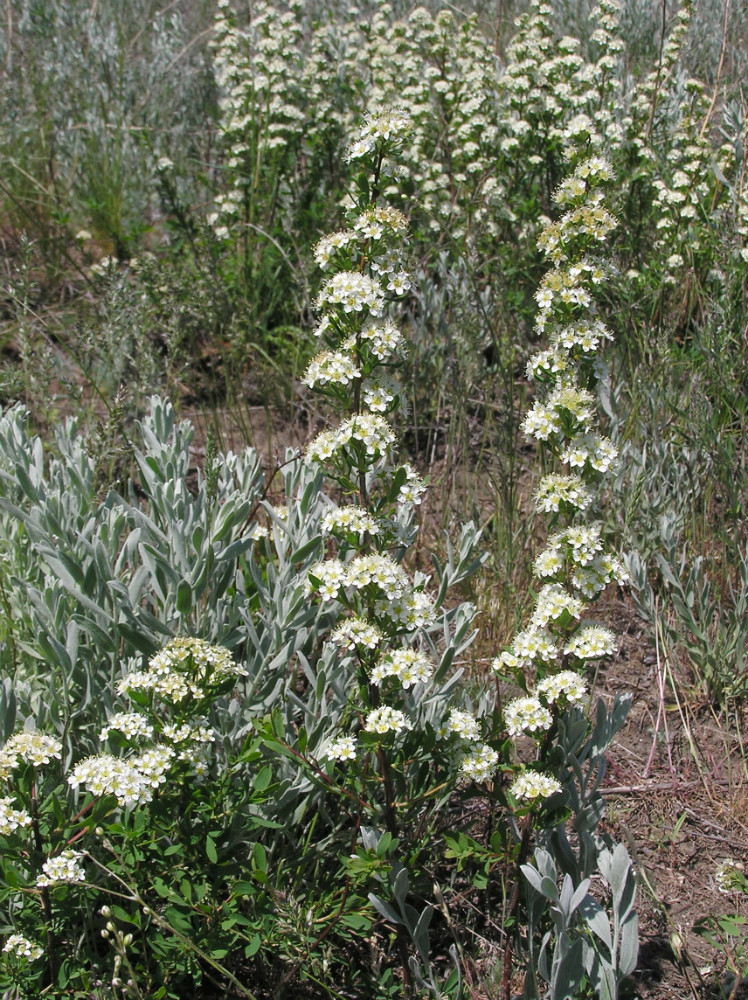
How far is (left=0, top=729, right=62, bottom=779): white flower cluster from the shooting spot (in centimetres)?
176

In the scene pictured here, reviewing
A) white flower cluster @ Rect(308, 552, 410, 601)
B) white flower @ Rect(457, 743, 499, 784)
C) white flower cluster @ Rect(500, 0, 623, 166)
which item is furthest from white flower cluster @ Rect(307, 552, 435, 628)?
white flower cluster @ Rect(500, 0, 623, 166)

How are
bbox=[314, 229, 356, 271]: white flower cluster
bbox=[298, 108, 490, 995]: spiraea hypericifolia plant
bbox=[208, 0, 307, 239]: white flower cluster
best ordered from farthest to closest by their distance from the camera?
bbox=[208, 0, 307, 239]: white flower cluster → bbox=[314, 229, 356, 271]: white flower cluster → bbox=[298, 108, 490, 995]: spiraea hypericifolia plant

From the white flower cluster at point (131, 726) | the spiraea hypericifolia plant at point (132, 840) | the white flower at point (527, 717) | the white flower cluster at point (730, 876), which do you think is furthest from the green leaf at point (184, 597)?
the white flower cluster at point (730, 876)

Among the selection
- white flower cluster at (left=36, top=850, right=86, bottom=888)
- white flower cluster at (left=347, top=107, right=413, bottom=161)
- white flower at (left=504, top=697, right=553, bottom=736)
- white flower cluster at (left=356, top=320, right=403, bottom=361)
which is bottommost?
white flower cluster at (left=36, top=850, right=86, bottom=888)

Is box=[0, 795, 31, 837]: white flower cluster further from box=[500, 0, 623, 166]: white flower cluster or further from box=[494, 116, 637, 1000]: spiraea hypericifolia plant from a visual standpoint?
box=[500, 0, 623, 166]: white flower cluster

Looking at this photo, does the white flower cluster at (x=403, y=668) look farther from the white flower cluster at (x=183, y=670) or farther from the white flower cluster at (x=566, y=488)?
the white flower cluster at (x=183, y=670)

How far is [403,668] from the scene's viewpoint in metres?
1.78

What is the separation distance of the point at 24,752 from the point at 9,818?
123mm

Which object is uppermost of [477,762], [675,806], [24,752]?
[24,752]

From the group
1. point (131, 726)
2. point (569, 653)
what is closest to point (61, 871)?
point (131, 726)

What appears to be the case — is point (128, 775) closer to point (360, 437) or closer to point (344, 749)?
point (344, 749)

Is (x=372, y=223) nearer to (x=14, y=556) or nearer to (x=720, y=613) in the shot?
(x=14, y=556)

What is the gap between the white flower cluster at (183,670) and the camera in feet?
5.93

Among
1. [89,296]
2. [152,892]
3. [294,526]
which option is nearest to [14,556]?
[294,526]
